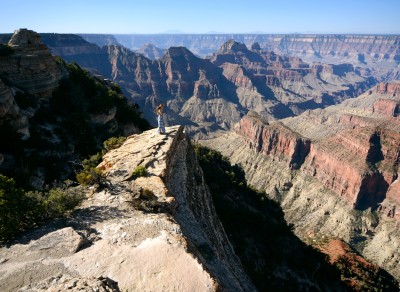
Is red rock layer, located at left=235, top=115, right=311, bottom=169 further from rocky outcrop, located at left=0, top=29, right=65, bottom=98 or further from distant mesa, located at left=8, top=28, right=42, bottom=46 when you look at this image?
distant mesa, located at left=8, top=28, right=42, bottom=46

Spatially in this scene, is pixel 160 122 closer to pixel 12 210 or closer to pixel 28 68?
pixel 12 210

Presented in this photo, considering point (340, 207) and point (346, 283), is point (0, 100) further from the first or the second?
point (340, 207)

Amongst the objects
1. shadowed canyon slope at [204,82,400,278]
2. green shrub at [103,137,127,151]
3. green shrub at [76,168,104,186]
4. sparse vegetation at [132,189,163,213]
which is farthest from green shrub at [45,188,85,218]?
shadowed canyon slope at [204,82,400,278]

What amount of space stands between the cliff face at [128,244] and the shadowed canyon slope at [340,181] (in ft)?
186

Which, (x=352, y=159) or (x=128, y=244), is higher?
(x=128, y=244)

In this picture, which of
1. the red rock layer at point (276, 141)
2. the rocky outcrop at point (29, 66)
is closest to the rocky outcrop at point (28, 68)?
the rocky outcrop at point (29, 66)

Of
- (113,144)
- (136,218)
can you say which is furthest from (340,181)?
(136,218)

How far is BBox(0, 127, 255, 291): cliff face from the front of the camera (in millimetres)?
11273

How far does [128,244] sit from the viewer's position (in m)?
13.0

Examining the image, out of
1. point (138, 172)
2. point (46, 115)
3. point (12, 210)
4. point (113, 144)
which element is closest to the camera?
point (12, 210)

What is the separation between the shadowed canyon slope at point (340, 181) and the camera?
80812mm

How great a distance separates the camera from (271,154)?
12506 centimetres

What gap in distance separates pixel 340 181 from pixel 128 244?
9665 centimetres

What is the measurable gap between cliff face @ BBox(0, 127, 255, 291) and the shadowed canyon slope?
56549 millimetres
